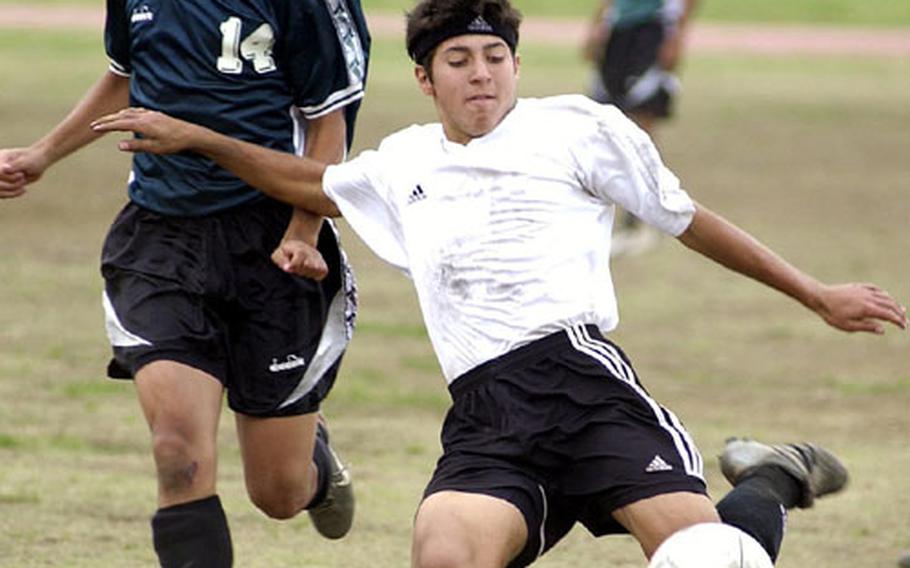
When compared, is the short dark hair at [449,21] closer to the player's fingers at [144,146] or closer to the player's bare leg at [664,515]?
the player's fingers at [144,146]

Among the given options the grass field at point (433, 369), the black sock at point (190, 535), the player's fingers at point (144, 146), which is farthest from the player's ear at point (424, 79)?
the grass field at point (433, 369)

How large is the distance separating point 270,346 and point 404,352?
184 inches

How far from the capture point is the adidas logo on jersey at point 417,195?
5383 mm

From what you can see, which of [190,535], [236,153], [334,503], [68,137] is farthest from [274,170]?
[334,503]

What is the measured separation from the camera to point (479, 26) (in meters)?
5.36

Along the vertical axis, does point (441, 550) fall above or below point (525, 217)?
below

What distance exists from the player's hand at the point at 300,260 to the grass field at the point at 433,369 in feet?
Answer: 4.32

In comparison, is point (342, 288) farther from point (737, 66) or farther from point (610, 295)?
point (737, 66)

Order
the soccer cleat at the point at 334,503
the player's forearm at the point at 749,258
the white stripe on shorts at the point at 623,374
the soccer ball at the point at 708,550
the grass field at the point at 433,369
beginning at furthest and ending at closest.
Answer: the grass field at the point at 433,369, the soccer cleat at the point at 334,503, the player's forearm at the point at 749,258, the white stripe on shorts at the point at 623,374, the soccer ball at the point at 708,550

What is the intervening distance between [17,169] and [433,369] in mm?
4323

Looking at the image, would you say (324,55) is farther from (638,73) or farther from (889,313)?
(638,73)

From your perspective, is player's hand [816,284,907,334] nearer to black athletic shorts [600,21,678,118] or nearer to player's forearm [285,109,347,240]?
player's forearm [285,109,347,240]

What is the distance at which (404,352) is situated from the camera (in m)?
10.5

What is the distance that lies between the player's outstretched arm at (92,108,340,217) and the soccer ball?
1.40m
